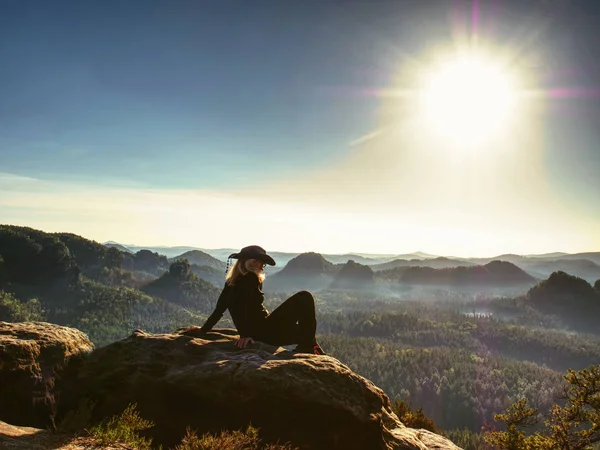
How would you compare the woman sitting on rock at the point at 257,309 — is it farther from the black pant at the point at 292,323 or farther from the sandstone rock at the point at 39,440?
the sandstone rock at the point at 39,440

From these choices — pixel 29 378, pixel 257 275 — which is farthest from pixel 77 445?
pixel 257 275

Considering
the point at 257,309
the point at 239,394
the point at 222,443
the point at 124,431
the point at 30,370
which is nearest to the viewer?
Result: the point at 222,443

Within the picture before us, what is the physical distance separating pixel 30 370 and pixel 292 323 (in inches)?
340

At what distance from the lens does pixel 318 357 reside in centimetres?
1233

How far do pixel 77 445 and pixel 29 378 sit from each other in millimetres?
4033

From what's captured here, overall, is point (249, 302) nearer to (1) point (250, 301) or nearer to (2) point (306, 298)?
(1) point (250, 301)

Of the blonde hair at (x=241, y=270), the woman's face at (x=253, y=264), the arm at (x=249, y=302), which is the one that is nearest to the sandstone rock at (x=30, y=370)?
the arm at (x=249, y=302)

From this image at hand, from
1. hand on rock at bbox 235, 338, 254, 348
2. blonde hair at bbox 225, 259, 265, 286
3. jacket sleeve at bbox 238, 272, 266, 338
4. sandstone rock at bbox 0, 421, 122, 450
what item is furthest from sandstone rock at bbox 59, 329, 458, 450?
blonde hair at bbox 225, 259, 265, 286

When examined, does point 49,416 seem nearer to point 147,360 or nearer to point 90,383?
point 90,383

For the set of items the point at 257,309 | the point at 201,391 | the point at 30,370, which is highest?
the point at 257,309

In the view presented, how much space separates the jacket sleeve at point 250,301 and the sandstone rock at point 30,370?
6.38m

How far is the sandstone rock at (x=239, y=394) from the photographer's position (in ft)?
35.4

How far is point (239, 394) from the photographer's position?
35.6 feet

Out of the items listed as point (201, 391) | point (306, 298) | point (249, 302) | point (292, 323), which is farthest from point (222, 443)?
point (306, 298)
